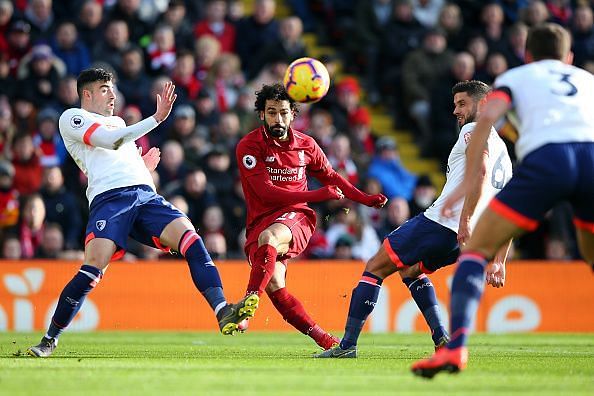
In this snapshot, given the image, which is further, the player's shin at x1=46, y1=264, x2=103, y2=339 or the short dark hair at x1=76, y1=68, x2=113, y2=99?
the short dark hair at x1=76, y1=68, x2=113, y2=99

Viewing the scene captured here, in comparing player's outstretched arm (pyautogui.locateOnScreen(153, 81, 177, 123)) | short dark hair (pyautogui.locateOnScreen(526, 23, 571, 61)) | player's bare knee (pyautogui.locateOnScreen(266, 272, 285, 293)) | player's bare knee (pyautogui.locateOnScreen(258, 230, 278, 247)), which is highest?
short dark hair (pyautogui.locateOnScreen(526, 23, 571, 61))

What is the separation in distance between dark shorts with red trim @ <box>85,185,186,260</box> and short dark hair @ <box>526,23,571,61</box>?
380cm

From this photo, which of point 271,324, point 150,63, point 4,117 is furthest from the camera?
point 150,63

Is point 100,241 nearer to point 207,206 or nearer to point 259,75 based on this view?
point 207,206

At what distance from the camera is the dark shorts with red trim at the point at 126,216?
10.2 m

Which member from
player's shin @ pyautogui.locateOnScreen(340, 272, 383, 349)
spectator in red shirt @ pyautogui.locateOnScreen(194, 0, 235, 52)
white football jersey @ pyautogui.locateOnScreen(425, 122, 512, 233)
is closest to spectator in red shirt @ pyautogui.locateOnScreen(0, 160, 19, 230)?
spectator in red shirt @ pyautogui.locateOnScreen(194, 0, 235, 52)

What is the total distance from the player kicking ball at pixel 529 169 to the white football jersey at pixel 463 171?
2343mm

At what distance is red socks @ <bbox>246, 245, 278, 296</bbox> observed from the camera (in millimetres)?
10500

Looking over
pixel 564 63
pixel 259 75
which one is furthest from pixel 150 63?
pixel 564 63

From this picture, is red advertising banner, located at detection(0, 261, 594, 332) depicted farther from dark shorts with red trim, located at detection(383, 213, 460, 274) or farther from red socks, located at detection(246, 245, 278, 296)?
dark shorts with red trim, located at detection(383, 213, 460, 274)

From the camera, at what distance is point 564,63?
7.96 meters

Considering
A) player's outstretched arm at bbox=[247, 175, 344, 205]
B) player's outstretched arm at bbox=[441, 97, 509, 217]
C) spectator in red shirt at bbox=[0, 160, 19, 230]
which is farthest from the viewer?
spectator in red shirt at bbox=[0, 160, 19, 230]

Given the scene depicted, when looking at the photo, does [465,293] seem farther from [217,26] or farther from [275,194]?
[217,26]

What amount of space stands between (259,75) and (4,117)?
13.8 feet
